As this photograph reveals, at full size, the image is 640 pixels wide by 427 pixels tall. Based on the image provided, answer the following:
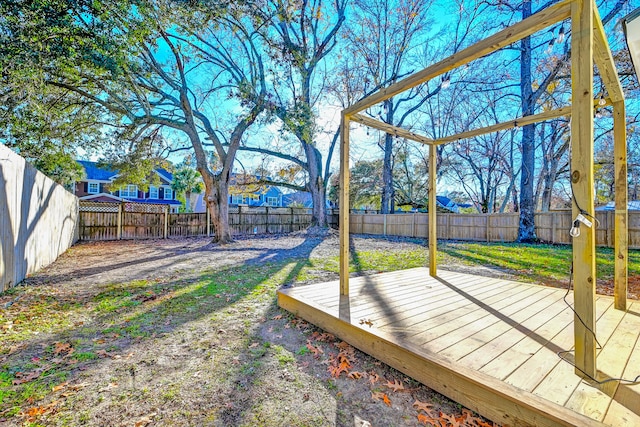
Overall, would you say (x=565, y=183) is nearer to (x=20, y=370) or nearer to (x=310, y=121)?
(x=310, y=121)

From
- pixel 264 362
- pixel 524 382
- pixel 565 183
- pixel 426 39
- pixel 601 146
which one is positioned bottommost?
pixel 264 362

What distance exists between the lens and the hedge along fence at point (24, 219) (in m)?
3.63

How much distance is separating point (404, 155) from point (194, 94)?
13.1 m

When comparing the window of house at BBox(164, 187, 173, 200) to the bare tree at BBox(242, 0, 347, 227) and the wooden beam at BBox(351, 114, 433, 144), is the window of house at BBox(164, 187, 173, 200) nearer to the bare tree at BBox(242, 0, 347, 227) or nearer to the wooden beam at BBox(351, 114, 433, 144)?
the bare tree at BBox(242, 0, 347, 227)

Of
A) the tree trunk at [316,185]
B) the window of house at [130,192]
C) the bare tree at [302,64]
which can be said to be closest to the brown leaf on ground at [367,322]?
the bare tree at [302,64]

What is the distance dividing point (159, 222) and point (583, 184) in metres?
13.3

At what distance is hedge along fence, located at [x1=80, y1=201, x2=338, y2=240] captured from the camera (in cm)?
1057

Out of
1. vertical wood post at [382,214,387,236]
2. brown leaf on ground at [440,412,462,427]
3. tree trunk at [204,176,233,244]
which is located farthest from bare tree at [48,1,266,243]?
vertical wood post at [382,214,387,236]

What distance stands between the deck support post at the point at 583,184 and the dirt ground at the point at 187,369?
75 cm

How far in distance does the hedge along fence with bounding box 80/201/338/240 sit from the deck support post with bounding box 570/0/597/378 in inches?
514

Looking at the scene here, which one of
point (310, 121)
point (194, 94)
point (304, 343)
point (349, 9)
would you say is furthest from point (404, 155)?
point (304, 343)

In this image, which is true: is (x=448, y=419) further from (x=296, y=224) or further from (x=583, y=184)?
(x=296, y=224)

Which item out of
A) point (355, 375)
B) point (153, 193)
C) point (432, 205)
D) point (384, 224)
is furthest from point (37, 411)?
point (153, 193)

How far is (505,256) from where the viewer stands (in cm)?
731
